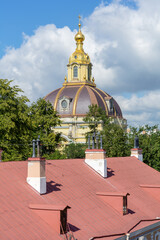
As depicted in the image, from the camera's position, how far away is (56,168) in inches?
820

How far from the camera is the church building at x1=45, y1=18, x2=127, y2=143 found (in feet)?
270

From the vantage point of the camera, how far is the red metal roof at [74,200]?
14.2 meters

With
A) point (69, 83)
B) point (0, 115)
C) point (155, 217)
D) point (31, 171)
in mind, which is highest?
point (69, 83)

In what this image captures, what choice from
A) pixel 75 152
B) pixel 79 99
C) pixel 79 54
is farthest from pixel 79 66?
pixel 75 152

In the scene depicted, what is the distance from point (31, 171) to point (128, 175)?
10295mm

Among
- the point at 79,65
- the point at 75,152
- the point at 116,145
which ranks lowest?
the point at 75,152

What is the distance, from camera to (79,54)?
320 ft

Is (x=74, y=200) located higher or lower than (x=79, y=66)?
lower

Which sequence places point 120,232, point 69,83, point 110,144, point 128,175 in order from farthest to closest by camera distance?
point 69,83 → point 110,144 → point 128,175 → point 120,232

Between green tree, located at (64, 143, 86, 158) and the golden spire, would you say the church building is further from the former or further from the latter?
green tree, located at (64, 143, 86, 158)

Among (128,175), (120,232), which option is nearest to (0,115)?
(128,175)

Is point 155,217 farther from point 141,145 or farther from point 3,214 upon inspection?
point 141,145

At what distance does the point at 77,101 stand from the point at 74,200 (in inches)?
2602

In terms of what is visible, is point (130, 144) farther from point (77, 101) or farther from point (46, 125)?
point (77, 101)
